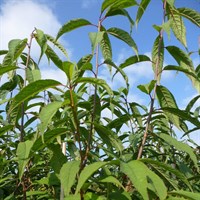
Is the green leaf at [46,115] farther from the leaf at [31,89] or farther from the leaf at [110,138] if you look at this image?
the leaf at [110,138]

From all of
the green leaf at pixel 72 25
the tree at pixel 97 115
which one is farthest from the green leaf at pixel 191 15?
the green leaf at pixel 72 25

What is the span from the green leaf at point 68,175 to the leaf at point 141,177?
6.8 inches

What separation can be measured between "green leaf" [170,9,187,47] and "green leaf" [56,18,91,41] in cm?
39

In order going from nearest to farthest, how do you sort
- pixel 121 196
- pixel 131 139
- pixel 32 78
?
pixel 121 196 → pixel 32 78 → pixel 131 139

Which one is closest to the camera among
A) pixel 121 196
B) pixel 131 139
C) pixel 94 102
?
pixel 121 196

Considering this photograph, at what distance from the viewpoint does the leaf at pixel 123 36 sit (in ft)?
5.38

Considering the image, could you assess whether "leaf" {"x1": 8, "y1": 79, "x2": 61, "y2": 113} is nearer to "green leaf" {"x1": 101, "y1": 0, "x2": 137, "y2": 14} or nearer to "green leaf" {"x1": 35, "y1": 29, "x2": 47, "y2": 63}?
"green leaf" {"x1": 35, "y1": 29, "x2": 47, "y2": 63}

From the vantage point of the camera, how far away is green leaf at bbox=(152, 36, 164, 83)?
1.74m

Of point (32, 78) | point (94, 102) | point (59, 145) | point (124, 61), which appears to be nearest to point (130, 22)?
point (124, 61)

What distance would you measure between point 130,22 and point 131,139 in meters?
0.60

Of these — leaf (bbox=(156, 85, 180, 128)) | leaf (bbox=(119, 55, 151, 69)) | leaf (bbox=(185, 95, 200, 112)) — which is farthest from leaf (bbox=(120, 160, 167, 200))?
leaf (bbox=(185, 95, 200, 112))

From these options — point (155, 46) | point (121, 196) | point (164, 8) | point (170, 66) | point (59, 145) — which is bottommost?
point (121, 196)

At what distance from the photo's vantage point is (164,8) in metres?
1.78

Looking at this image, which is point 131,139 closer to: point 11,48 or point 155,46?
point 155,46
